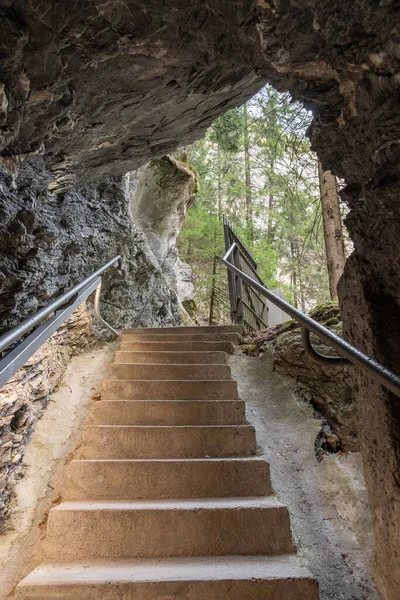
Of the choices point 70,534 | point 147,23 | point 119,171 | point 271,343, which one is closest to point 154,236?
point 119,171

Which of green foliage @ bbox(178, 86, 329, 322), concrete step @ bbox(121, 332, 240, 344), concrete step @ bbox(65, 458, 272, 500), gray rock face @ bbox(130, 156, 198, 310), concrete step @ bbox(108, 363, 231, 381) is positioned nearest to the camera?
concrete step @ bbox(65, 458, 272, 500)

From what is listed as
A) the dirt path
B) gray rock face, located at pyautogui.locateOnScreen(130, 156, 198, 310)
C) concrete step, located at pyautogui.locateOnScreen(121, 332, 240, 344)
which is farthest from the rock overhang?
gray rock face, located at pyautogui.locateOnScreen(130, 156, 198, 310)

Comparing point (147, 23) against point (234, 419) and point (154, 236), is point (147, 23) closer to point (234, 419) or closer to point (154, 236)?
point (234, 419)

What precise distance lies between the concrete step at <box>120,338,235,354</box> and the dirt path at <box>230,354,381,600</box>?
37.7 inches

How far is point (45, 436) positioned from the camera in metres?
2.56

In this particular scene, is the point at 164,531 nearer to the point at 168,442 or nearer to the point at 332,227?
the point at 168,442

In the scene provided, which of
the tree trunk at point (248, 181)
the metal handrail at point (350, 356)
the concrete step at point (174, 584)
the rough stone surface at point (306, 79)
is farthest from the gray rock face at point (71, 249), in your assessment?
the tree trunk at point (248, 181)

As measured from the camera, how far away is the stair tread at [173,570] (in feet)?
4.96

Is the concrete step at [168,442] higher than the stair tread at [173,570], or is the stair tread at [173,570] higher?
the concrete step at [168,442]

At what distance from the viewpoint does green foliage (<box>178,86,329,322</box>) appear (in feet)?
21.0

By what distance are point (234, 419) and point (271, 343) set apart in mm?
1279

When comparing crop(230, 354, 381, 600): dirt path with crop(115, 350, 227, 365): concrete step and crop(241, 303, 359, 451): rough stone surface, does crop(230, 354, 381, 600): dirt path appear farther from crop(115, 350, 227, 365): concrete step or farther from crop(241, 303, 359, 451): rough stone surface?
crop(115, 350, 227, 365): concrete step

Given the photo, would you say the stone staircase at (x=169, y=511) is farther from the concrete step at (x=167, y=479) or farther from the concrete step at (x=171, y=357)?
the concrete step at (x=171, y=357)

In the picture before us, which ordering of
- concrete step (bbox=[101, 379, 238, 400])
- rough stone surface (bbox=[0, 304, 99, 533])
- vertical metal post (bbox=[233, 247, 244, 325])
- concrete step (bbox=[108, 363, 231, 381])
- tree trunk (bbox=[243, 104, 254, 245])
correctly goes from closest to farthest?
rough stone surface (bbox=[0, 304, 99, 533]) < concrete step (bbox=[101, 379, 238, 400]) < concrete step (bbox=[108, 363, 231, 381]) < vertical metal post (bbox=[233, 247, 244, 325]) < tree trunk (bbox=[243, 104, 254, 245])
